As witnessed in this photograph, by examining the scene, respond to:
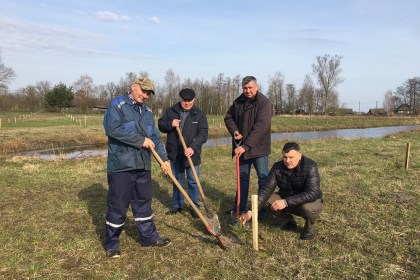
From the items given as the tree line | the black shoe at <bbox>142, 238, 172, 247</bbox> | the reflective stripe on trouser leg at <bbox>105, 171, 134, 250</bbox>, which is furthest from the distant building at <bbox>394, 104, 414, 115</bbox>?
the reflective stripe on trouser leg at <bbox>105, 171, 134, 250</bbox>

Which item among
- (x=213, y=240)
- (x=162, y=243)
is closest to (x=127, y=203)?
(x=162, y=243)

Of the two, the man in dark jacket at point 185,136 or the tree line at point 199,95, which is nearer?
the man in dark jacket at point 185,136

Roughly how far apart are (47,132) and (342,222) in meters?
24.6

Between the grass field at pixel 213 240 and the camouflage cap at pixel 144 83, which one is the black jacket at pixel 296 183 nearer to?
the grass field at pixel 213 240

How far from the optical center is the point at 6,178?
29.6 ft

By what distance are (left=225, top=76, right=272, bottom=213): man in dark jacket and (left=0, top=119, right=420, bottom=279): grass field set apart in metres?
0.82

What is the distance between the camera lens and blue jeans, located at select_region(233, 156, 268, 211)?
5.69 m

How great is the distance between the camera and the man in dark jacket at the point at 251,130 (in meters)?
5.48

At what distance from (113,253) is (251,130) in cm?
269

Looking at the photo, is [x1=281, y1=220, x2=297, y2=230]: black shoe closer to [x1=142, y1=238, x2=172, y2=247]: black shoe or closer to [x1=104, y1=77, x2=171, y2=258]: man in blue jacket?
[x1=142, y1=238, x2=172, y2=247]: black shoe

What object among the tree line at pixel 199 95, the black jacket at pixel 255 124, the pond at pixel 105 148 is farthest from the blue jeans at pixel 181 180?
the tree line at pixel 199 95

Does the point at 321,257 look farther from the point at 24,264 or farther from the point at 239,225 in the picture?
the point at 24,264

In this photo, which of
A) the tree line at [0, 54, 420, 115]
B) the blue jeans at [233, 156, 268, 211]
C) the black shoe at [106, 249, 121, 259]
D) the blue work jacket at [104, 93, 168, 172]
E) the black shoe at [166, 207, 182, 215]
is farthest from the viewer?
the tree line at [0, 54, 420, 115]

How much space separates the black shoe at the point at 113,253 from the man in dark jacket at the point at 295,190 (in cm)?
162
